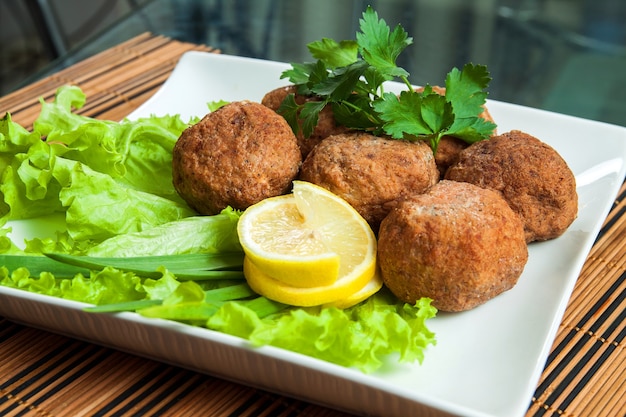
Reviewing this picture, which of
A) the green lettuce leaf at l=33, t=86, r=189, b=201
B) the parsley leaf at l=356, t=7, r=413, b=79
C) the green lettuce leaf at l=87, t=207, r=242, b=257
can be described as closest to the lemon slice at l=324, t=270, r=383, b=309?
the green lettuce leaf at l=87, t=207, r=242, b=257

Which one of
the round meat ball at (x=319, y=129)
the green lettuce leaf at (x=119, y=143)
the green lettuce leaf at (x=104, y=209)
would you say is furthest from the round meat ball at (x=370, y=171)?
the green lettuce leaf at (x=119, y=143)

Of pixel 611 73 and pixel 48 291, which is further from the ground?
pixel 48 291

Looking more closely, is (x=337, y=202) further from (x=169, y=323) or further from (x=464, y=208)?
(x=169, y=323)

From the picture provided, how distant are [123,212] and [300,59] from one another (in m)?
2.13

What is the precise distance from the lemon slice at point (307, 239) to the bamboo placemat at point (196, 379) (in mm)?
335

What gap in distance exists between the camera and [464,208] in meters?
2.19

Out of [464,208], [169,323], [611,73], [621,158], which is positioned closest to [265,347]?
[169,323]

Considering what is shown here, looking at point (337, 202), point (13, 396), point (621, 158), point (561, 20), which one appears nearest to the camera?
point (13, 396)

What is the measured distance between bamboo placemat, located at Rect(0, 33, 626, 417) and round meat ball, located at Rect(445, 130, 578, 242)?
0.27 meters

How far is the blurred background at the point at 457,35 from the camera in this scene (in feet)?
14.3

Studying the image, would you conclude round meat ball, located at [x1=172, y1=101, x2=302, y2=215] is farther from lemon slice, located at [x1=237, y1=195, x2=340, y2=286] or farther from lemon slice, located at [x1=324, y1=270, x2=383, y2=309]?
lemon slice, located at [x1=324, y1=270, x2=383, y2=309]

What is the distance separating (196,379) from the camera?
2.11 meters

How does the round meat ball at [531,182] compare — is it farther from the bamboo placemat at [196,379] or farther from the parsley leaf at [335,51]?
the parsley leaf at [335,51]

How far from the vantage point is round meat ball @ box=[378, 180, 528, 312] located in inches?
83.2
